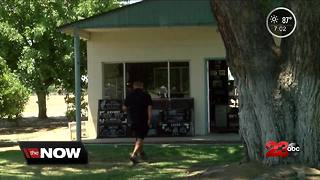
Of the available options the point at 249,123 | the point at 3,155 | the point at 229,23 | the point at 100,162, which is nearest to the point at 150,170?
the point at 100,162

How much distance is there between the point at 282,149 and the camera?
338 inches

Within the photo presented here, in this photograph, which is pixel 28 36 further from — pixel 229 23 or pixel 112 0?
pixel 229 23

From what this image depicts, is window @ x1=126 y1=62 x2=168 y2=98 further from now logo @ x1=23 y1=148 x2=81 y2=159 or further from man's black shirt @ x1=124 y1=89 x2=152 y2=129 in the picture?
now logo @ x1=23 y1=148 x2=81 y2=159

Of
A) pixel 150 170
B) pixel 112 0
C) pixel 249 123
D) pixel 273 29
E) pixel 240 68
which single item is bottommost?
pixel 150 170

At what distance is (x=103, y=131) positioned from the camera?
16969 millimetres

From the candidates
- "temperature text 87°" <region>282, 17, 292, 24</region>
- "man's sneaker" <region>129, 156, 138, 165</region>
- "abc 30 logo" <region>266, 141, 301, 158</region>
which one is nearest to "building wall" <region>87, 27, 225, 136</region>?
"man's sneaker" <region>129, 156, 138, 165</region>

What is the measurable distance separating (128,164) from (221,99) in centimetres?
674

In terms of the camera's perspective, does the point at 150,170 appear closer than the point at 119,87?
Yes

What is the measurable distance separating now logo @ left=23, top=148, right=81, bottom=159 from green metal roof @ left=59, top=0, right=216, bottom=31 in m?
4.80

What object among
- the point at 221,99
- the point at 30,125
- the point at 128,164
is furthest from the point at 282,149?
the point at 30,125

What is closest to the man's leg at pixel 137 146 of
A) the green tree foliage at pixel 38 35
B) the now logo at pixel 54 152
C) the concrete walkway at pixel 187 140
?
the now logo at pixel 54 152

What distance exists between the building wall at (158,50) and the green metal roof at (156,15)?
5.53 ft

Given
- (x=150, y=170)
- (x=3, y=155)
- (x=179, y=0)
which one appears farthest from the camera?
(x=179, y=0)

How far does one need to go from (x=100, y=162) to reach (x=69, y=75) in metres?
12.2
